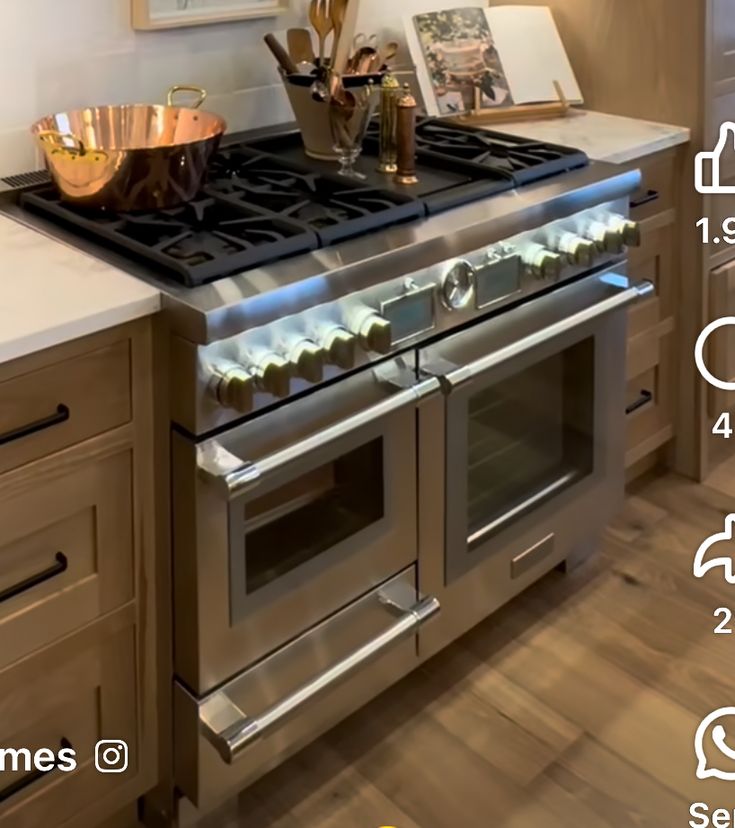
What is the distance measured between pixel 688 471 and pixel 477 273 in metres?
1.21

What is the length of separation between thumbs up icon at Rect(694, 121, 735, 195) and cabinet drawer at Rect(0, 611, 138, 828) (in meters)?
1.58

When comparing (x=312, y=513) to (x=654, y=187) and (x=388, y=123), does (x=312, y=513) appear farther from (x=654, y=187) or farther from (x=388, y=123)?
(x=654, y=187)

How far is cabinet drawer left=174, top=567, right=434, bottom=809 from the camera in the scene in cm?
167

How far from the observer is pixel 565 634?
7.44 ft

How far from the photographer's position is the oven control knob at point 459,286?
5.88 feet

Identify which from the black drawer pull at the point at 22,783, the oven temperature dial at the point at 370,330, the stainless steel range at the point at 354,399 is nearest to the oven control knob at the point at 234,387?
the stainless steel range at the point at 354,399

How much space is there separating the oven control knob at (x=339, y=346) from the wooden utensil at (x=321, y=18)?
0.73m

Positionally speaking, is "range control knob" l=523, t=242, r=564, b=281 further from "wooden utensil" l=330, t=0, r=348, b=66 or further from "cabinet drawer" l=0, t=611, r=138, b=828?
"cabinet drawer" l=0, t=611, r=138, b=828

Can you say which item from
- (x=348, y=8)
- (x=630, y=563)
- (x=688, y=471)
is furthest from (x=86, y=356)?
(x=688, y=471)

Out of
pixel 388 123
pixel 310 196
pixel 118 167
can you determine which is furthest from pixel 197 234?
pixel 388 123

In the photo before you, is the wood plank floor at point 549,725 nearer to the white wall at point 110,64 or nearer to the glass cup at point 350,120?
the glass cup at point 350,120

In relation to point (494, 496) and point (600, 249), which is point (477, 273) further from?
point (494, 496)

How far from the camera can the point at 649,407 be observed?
2.64 metres

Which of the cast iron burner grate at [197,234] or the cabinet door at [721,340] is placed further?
the cabinet door at [721,340]
